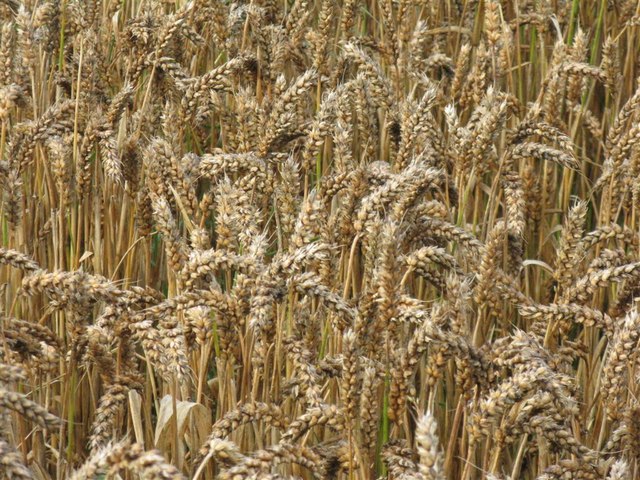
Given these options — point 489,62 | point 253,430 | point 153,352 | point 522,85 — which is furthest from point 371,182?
point 522,85

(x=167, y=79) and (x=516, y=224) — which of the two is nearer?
(x=516, y=224)

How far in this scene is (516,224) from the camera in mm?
2779

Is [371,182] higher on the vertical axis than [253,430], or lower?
higher

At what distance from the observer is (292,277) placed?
6.66 ft

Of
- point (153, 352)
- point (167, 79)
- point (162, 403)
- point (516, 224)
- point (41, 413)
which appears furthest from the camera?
point (167, 79)

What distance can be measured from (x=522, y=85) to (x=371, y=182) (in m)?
1.82

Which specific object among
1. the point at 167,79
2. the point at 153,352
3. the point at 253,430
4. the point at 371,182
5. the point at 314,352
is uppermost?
the point at 167,79

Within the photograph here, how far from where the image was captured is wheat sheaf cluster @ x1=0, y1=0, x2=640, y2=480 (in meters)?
1.97

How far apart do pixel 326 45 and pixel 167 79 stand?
58 centimetres

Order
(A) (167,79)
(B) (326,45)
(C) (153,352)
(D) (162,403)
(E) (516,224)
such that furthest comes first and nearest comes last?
(B) (326,45)
(A) (167,79)
(E) (516,224)
(D) (162,403)
(C) (153,352)

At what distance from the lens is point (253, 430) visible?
7.67 ft

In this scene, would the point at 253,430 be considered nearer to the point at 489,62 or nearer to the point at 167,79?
the point at 167,79

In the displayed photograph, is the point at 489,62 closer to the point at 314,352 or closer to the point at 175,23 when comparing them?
the point at 175,23

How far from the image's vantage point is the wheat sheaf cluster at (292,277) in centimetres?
197
